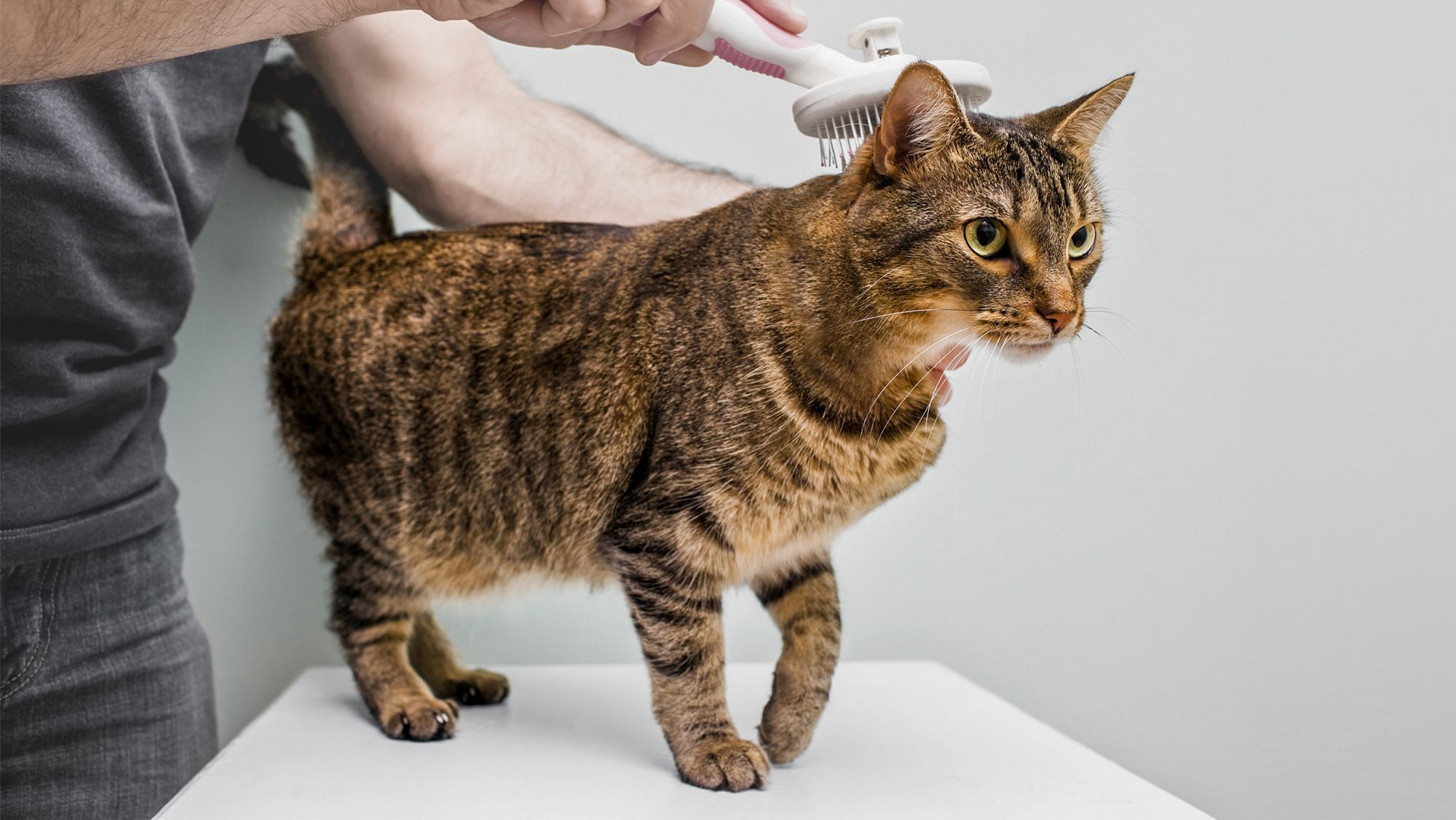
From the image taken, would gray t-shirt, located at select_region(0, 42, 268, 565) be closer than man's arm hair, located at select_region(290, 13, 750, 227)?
Yes

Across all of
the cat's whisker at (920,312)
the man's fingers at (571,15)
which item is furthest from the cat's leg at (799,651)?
the man's fingers at (571,15)

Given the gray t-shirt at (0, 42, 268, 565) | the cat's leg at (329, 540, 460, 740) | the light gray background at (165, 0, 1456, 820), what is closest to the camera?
the gray t-shirt at (0, 42, 268, 565)

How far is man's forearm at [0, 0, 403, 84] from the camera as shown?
0.86 metres

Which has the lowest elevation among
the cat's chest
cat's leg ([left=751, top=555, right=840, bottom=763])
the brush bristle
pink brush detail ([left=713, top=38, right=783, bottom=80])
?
cat's leg ([left=751, top=555, right=840, bottom=763])

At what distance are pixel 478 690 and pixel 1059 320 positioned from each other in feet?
3.37

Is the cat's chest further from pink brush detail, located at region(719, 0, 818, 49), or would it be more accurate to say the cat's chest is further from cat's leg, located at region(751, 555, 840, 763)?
pink brush detail, located at region(719, 0, 818, 49)

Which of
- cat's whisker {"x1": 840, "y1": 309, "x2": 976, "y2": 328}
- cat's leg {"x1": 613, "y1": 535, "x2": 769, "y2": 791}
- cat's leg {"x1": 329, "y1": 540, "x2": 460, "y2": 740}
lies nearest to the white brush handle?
cat's whisker {"x1": 840, "y1": 309, "x2": 976, "y2": 328}

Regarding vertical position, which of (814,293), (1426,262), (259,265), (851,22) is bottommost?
(259,265)

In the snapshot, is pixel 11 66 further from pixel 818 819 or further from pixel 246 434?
pixel 246 434

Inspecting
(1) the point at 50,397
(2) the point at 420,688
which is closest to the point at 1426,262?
(2) the point at 420,688

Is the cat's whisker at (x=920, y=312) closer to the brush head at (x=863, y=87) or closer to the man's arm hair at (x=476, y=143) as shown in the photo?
the brush head at (x=863, y=87)

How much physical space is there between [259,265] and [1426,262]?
6.41 feet

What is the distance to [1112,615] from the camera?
1.91 m

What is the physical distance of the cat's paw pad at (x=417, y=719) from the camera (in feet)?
4.61
